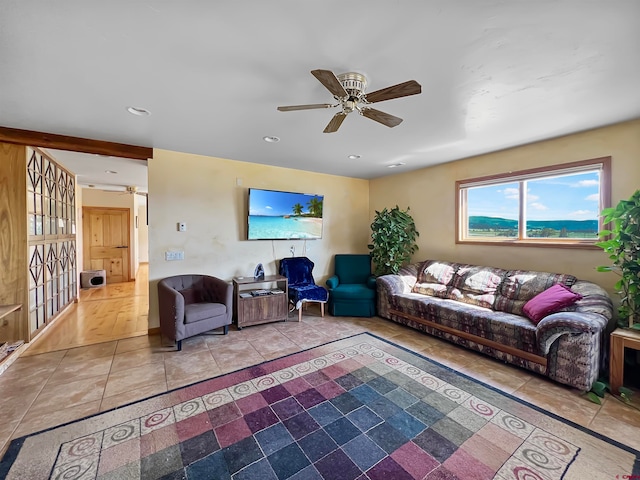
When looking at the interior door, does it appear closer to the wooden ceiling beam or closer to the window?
the wooden ceiling beam

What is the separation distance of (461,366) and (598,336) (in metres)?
1.17

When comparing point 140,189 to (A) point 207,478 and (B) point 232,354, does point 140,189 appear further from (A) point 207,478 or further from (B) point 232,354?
(A) point 207,478

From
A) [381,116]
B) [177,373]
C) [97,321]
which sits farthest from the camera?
[97,321]

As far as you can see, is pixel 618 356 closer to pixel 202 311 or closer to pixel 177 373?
pixel 177 373

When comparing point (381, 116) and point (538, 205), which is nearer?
point (381, 116)

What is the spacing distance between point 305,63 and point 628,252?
3199mm

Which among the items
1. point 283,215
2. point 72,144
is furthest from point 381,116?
point 72,144

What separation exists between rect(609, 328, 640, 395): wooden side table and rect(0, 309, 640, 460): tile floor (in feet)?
0.55

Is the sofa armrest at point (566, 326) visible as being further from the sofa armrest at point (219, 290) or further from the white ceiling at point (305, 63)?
the sofa armrest at point (219, 290)

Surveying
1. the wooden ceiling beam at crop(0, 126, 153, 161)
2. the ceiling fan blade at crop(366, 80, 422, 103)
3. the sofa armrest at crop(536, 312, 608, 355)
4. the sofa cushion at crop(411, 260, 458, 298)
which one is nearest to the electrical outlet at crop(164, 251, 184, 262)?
the wooden ceiling beam at crop(0, 126, 153, 161)

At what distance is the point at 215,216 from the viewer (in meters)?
4.06

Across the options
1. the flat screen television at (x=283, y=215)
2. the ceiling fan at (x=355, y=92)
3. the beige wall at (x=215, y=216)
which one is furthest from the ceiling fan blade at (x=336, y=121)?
the beige wall at (x=215, y=216)

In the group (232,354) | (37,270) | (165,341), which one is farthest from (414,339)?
(37,270)

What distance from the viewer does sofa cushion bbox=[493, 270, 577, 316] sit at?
9.87 ft
